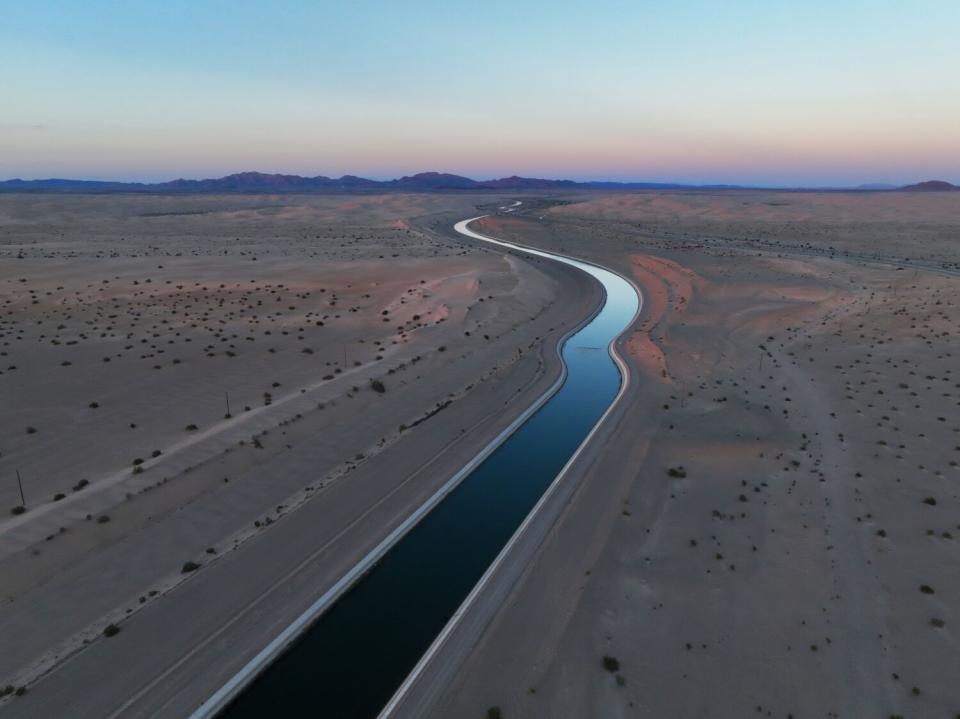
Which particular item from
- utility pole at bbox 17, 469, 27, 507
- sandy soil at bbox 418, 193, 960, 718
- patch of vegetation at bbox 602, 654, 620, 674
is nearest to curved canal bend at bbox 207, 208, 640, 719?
sandy soil at bbox 418, 193, 960, 718

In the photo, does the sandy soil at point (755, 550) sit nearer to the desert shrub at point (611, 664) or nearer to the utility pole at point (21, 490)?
the desert shrub at point (611, 664)

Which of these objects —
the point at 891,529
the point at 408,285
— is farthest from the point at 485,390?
the point at 408,285

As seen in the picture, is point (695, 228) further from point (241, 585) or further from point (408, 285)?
point (241, 585)

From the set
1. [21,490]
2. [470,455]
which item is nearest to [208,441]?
[21,490]

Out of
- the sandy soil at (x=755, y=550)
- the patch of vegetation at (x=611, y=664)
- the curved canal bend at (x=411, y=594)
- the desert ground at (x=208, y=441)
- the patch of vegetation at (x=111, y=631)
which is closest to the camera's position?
the sandy soil at (x=755, y=550)

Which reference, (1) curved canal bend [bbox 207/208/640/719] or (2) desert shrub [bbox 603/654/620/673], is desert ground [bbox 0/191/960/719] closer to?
(2) desert shrub [bbox 603/654/620/673]

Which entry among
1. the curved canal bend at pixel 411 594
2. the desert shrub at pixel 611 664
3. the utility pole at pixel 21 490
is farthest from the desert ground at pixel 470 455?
the curved canal bend at pixel 411 594

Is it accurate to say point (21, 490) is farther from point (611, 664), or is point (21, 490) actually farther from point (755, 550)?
point (755, 550)
